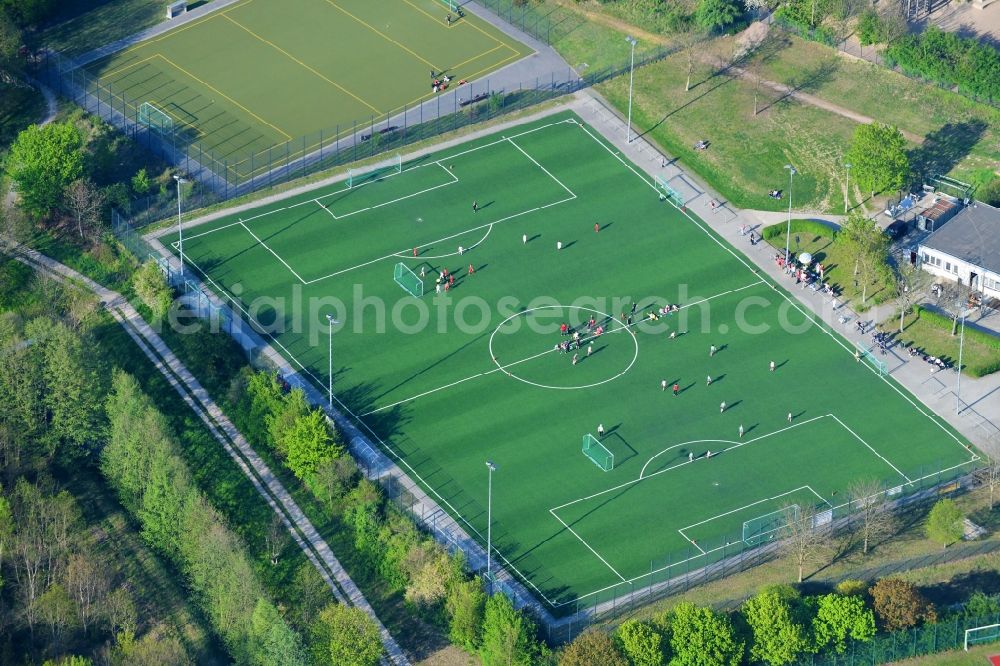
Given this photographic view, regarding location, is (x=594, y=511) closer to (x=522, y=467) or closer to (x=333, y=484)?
(x=522, y=467)

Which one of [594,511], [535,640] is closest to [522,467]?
[594,511]

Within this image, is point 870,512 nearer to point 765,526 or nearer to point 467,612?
point 765,526

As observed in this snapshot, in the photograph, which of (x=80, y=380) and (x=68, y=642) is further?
(x=80, y=380)

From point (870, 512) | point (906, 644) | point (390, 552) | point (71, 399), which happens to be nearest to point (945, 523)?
point (870, 512)

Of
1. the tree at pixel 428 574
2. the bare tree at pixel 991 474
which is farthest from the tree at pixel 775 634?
the bare tree at pixel 991 474

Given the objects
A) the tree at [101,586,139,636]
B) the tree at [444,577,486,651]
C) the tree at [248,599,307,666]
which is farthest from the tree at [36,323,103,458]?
the tree at [444,577,486,651]

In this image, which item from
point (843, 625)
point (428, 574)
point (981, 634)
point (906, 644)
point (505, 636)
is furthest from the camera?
point (428, 574)
